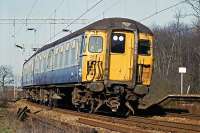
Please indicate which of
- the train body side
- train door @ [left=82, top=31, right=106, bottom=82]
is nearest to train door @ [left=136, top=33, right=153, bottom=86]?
train door @ [left=82, top=31, right=106, bottom=82]

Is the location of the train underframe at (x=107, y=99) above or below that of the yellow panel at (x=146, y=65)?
below

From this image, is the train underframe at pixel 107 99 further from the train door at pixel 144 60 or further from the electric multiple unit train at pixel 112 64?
the train door at pixel 144 60

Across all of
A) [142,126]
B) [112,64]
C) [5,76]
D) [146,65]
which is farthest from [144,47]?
[5,76]

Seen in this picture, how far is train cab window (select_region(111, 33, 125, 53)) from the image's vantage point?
18594mm

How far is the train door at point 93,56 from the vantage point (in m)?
18.5

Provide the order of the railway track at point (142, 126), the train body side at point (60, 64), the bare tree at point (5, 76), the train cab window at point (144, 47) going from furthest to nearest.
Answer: the bare tree at point (5, 76) → the train body side at point (60, 64) → the train cab window at point (144, 47) → the railway track at point (142, 126)

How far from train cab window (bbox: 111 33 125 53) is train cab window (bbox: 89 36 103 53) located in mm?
443

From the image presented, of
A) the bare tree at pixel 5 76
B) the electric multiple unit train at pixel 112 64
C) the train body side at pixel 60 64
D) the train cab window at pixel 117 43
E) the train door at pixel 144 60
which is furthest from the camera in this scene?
the bare tree at pixel 5 76

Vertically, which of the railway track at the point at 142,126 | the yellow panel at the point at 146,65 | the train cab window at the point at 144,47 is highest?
the train cab window at the point at 144,47

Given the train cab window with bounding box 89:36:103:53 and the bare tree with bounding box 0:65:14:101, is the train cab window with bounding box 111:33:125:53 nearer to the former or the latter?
the train cab window with bounding box 89:36:103:53

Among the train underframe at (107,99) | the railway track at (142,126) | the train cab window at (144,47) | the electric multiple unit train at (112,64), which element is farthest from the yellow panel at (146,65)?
the railway track at (142,126)

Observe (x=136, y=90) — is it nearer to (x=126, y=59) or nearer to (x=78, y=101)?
(x=126, y=59)

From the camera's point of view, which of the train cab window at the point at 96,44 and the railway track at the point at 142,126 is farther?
the train cab window at the point at 96,44

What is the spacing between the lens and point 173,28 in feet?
287
